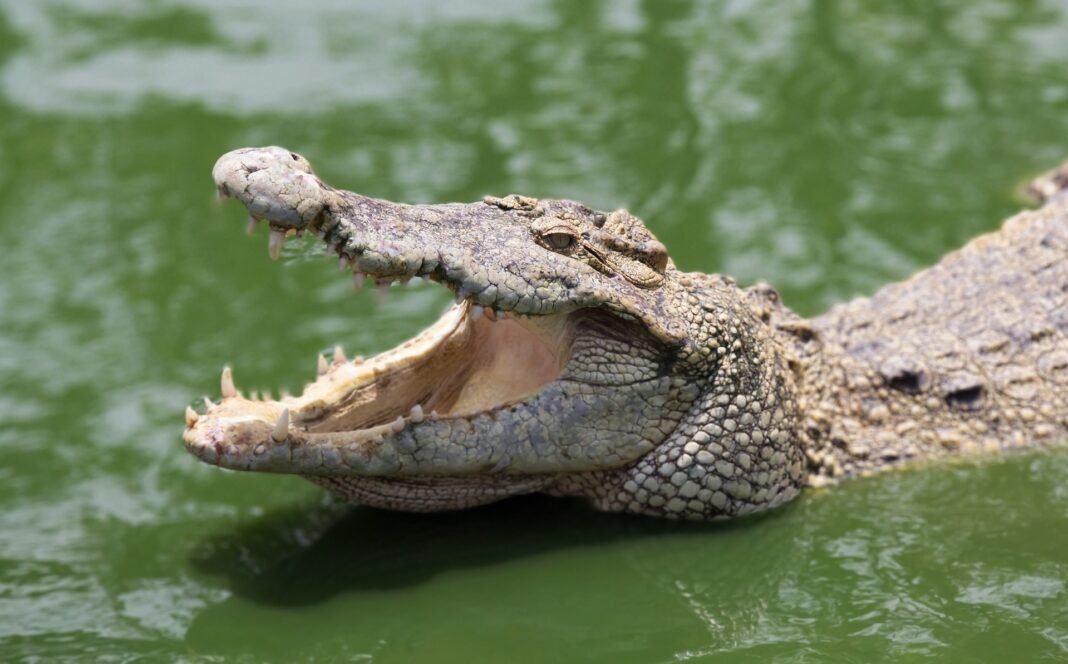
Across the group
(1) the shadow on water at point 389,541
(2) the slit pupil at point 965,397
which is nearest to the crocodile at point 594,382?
(2) the slit pupil at point 965,397

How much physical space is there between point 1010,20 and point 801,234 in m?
3.31

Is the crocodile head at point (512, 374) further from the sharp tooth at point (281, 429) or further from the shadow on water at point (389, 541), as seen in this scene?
the shadow on water at point (389, 541)

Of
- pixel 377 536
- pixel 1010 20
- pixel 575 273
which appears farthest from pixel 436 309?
pixel 1010 20

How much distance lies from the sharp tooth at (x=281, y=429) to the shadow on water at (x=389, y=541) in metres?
0.69

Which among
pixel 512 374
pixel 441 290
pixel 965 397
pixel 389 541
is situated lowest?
pixel 389 541

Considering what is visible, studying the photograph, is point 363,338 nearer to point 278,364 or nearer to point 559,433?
point 278,364

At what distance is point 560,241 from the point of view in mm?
4637

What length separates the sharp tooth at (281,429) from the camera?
14.3 ft

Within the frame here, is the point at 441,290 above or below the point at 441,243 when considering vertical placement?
above

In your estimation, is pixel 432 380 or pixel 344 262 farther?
pixel 432 380

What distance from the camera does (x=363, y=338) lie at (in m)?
6.55

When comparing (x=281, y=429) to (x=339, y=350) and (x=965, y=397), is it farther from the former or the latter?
(x=965, y=397)

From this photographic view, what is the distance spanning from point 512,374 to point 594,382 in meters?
0.38

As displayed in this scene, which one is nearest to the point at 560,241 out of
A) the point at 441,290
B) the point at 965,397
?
the point at 965,397
